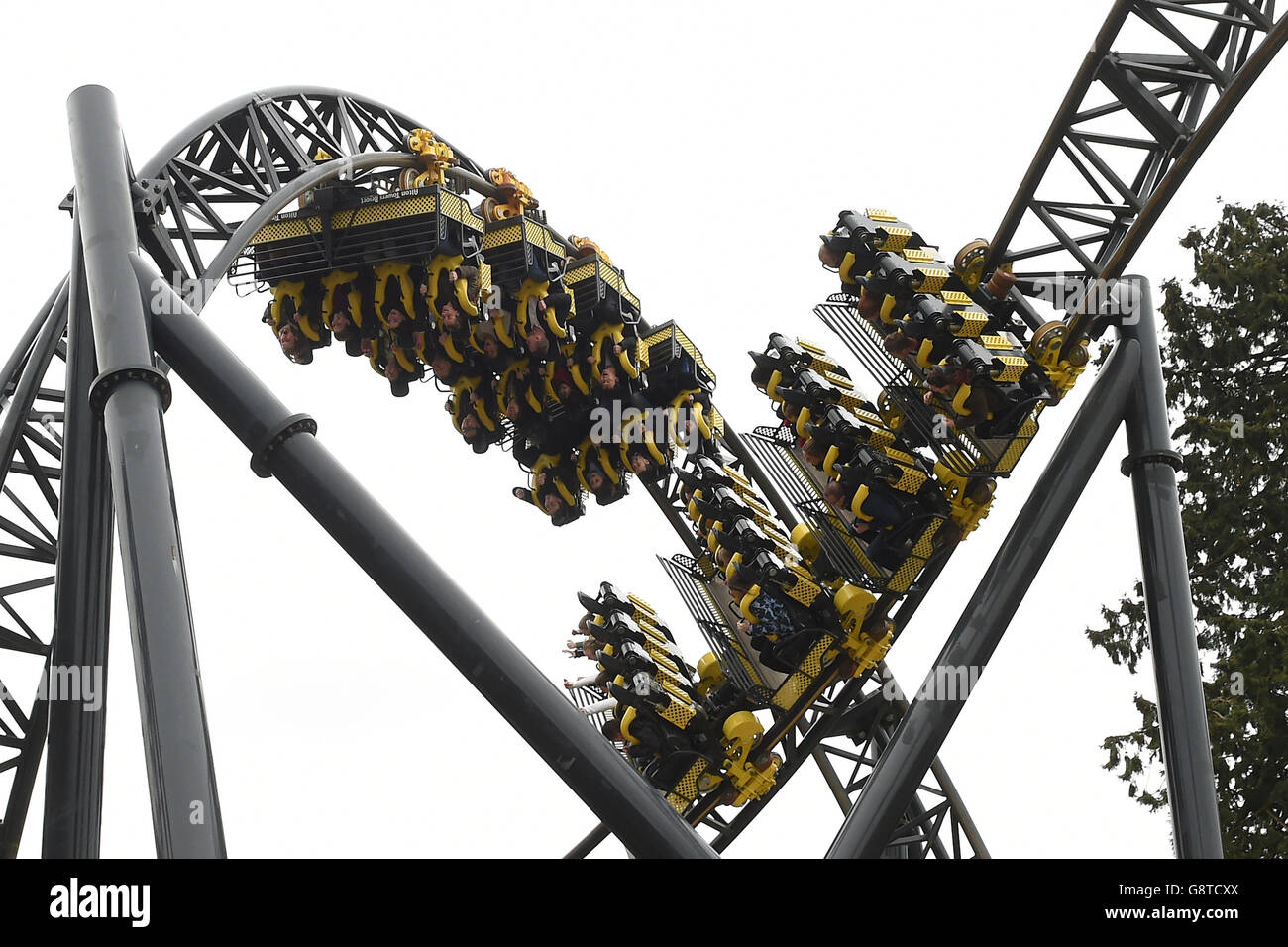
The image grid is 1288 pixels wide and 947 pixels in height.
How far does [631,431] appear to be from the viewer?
470 inches

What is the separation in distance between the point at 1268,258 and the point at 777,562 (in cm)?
979

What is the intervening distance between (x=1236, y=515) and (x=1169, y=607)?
8.44 metres

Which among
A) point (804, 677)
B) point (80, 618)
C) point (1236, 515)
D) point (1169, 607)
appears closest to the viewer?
point (80, 618)

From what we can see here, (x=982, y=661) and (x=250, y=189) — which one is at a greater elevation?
(x=250, y=189)

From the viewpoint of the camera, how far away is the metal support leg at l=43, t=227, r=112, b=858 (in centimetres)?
787

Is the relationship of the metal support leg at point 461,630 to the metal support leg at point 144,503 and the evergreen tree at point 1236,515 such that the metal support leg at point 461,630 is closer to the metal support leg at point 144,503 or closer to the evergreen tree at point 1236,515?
the metal support leg at point 144,503

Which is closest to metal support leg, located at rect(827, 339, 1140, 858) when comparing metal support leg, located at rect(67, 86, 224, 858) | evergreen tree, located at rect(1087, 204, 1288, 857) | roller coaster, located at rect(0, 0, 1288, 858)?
roller coaster, located at rect(0, 0, 1288, 858)

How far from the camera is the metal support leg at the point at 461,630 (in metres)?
7.16

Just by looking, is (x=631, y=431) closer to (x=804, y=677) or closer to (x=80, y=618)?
(x=804, y=677)

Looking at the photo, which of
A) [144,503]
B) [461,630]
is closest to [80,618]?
[144,503]

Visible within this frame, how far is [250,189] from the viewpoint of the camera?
30.3ft

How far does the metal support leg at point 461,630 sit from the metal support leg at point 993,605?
186 cm
